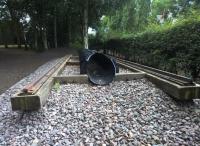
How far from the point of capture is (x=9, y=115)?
491cm

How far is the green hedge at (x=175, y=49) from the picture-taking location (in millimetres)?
6777

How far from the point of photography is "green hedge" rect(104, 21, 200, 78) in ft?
22.2

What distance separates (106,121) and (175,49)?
425 cm

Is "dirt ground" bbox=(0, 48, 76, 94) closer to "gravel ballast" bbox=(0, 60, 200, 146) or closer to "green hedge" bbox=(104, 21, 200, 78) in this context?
"gravel ballast" bbox=(0, 60, 200, 146)

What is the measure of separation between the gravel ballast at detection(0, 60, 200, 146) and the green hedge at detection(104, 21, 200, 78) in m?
1.60

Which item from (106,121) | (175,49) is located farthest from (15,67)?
(106,121)

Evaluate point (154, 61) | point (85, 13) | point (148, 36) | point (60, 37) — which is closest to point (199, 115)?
point (154, 61)

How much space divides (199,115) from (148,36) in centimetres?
619

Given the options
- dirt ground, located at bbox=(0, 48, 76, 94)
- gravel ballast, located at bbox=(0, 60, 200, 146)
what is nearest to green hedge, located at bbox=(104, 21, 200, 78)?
gravel ballast, located at bbox=(0, 60, 200, 146)

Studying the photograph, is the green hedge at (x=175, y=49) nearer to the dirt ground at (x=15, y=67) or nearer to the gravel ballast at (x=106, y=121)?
the gravel ballast at (x=106, y=121)

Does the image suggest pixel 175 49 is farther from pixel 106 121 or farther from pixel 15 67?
pixel 15 67

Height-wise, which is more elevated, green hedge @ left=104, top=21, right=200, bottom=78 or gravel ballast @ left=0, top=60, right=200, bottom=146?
green hedge @ left=104, top=21, right=200, bottom=78

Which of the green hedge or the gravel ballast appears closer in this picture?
the gravel ballast

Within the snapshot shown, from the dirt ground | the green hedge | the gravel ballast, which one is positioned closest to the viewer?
the gravel ballast
